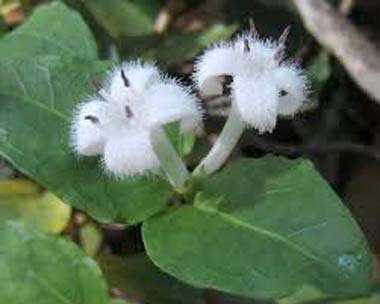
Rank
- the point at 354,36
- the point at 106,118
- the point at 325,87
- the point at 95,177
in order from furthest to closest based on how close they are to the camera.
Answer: the point at 325,87 → the point at 354,36 → the point at 95,177 → the point at 106,118

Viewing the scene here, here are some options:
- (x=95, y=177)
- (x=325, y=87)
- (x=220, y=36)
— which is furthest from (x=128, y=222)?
(x=325, y=87)

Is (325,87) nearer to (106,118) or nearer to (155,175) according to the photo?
(155,175)

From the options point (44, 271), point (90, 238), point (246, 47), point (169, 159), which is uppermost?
point (246, 47)

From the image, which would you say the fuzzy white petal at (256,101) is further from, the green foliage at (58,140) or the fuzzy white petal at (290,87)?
the green foliage at (58,140)

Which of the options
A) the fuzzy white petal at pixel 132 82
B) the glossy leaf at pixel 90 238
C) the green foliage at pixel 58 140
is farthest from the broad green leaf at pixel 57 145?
the glossy leaf at pixel 90 238

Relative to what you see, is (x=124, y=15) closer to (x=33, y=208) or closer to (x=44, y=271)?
(x=33, y=208)

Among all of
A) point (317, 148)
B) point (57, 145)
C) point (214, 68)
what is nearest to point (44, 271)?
point (57, 145)

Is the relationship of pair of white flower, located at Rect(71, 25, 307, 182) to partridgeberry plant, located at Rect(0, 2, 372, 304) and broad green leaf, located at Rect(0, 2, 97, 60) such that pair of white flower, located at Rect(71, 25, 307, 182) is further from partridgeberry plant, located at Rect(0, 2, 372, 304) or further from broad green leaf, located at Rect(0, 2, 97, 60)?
broad green leaf, located at Rect(0, 2, 97, 60)
